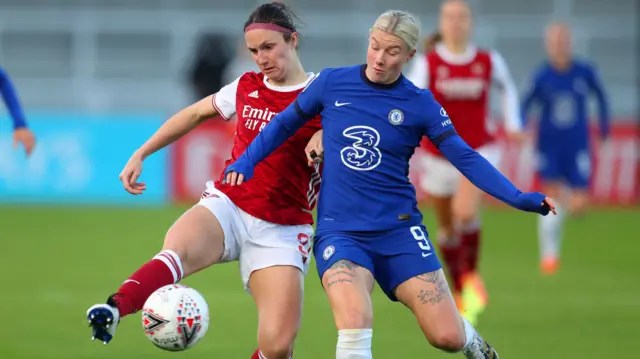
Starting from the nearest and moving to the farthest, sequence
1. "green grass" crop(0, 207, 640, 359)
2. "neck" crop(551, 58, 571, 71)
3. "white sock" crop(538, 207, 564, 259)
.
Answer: "green grass" crop(0, 207, 640, 359) → "white sock" crop(538, 207, 564, 259) → "neck" crop(551, 58, 571, 71)

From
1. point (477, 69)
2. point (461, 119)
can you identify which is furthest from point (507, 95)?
point (461, 119)

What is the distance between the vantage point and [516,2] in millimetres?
24078

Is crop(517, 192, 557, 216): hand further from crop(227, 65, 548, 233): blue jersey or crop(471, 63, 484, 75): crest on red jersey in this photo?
crop(471, 63, 484, 75): crest on red jersey

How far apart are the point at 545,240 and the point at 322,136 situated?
7.09m

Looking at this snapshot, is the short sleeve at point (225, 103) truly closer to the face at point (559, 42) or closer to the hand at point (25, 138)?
the hand at point (25, 138)

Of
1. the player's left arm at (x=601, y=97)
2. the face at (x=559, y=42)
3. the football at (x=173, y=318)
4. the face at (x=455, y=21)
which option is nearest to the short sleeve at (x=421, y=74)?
the face at (x=455, y=21)

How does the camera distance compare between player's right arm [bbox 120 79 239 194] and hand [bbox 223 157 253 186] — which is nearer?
hand [bbox 223 157 253 186]

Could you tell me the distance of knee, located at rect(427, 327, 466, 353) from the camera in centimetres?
591

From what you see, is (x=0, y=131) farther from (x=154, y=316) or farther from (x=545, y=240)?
(x=154, y=316)

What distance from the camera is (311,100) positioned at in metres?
6.10

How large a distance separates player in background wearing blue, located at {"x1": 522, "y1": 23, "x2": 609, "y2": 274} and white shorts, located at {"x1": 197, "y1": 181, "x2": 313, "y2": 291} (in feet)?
26.5

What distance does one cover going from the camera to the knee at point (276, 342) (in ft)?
20.2

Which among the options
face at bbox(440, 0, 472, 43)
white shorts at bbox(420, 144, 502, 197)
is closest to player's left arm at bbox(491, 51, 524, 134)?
white shorts at bbox(420, 144, 502, 197)

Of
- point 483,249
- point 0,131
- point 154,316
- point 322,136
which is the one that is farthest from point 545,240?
point 0,131
